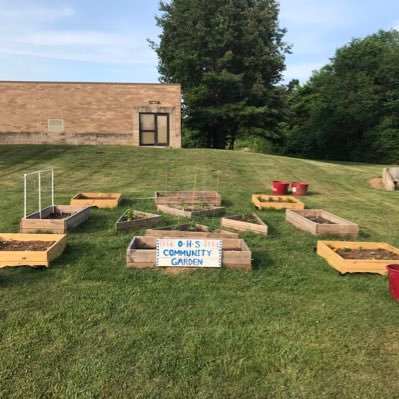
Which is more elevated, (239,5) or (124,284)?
(239,5)

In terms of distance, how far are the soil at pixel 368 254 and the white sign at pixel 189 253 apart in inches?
90.3

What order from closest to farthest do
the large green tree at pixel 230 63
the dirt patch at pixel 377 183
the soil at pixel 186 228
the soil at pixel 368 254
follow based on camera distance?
the soil at pixel 368 254 < the soil at pixel 186 228 < the dirt patch at pixel 377 183 < the large green tree at pixel 230 63

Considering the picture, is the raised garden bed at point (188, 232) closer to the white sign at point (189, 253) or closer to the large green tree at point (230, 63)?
the white sign at point (189, 253)

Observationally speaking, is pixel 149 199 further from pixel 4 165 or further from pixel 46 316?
pixel 4 165

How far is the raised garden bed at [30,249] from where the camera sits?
617cm

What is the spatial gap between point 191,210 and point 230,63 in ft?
86.9

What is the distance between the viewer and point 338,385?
3.67 metres

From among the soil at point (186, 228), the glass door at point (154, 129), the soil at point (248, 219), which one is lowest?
the soil at point (248, 219)

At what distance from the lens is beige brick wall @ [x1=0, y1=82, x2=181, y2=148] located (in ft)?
83.8

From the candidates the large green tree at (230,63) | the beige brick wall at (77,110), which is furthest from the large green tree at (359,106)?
the beige brick wall at (77,110)

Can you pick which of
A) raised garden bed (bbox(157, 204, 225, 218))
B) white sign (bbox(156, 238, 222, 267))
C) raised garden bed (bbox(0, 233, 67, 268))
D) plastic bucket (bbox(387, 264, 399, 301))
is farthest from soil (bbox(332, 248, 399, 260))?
raised garden bed (bbox(0, 233, 67, 268))

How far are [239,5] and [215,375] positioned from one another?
36.3 metres

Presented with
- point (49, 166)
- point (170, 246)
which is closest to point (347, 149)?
point (49, 166)

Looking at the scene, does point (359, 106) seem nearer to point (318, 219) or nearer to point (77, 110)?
point (77, 110)
